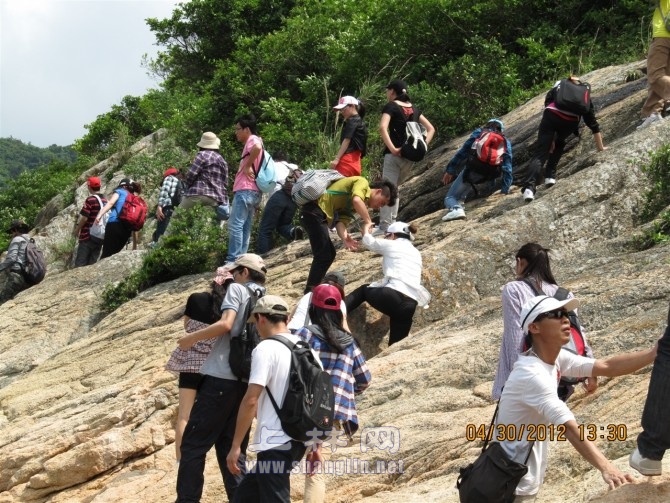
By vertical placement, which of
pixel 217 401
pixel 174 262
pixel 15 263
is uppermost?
pixel 15 263

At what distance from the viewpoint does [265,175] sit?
12.5 m

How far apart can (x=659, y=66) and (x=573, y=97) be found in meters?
1.23

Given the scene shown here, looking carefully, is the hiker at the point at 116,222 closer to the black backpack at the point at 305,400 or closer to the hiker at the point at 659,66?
the hiker at the point at 659,66

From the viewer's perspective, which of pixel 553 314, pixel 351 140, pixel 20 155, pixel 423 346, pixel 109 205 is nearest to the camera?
pixel 553 314

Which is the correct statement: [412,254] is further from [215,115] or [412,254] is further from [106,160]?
[106,160]

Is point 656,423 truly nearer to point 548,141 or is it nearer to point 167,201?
point 548,141

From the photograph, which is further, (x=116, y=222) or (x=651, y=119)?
(x=116, y=222)

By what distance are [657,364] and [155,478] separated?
484cm

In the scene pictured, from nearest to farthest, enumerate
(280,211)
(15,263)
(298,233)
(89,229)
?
(280,211) < (298,233) < (15,263) < (89,229)

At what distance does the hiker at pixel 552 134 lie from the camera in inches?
463

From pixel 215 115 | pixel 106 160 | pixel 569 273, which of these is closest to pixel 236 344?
pixel 569 273

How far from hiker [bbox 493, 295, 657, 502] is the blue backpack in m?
7.20

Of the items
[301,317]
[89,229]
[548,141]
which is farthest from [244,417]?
[89,229]

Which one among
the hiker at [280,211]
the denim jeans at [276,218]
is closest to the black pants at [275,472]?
the hiker at [280,211]
